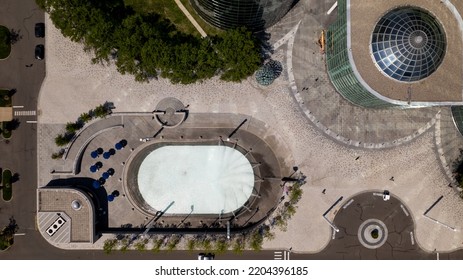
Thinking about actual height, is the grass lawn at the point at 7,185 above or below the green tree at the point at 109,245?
above

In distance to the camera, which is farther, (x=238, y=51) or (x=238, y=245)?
(x=238, y=245)

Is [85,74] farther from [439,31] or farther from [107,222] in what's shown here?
[439,31]

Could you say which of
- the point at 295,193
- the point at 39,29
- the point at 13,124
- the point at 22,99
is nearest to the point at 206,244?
the point at 295,193

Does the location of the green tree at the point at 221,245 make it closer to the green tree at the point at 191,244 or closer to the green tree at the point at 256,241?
the green tree at the point at 191,244

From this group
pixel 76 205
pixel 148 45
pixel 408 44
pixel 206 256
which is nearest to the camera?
pixel 408 44

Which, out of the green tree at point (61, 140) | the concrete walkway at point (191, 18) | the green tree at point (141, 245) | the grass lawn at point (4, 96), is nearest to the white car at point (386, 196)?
the concrete walkway at point (191, 18)

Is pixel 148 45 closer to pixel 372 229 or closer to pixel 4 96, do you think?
pixel 4 96
